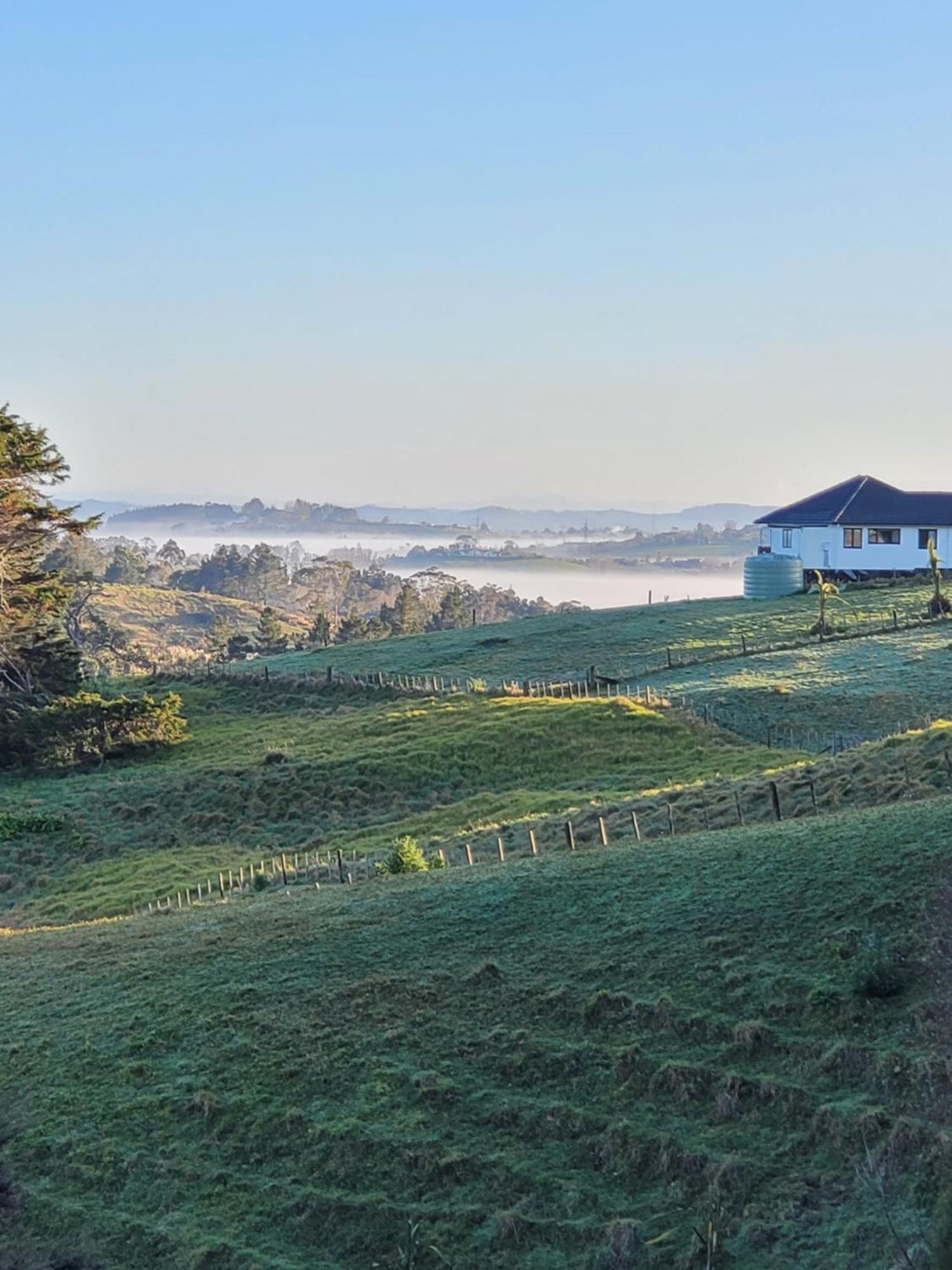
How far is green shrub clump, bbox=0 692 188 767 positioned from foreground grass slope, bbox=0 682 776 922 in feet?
3.31

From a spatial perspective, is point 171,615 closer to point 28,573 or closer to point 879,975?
point 28,573

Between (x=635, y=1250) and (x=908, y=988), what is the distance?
4.56m

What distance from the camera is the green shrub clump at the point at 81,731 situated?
1810 inches

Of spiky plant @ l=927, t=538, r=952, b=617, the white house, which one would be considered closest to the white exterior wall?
the white house

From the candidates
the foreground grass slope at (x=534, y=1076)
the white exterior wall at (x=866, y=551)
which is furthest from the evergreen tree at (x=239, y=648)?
the foreground grass slope at (x=534, y=1076)

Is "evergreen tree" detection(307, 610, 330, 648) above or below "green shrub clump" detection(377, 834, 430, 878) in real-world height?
above

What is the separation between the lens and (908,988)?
14.0m

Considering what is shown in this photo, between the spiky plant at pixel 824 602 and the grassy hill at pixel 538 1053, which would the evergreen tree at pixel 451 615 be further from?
the grassy hill at pixel 538 1053

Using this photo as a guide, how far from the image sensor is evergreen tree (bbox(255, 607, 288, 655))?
103 meters

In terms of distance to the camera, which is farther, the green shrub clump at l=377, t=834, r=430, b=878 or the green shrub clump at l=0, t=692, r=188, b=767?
the green shrub clump at l=0, t=692, r=188, b=767

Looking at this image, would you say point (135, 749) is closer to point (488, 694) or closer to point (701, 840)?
point (488, 694)

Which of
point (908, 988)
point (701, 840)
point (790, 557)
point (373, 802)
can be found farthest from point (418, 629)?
point (908, 988)

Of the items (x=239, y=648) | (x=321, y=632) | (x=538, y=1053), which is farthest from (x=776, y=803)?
(x=321, y=632)

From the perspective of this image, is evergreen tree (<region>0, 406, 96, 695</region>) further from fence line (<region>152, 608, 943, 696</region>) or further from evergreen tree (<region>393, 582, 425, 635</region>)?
evergreen tree (<region>393, 582, 425, 635</region>)
